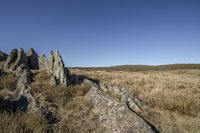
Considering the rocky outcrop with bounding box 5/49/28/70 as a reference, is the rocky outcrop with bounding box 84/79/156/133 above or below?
below

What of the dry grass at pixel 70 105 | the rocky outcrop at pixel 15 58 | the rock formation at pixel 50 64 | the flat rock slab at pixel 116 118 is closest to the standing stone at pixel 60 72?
the rock formation at pixel 50 64

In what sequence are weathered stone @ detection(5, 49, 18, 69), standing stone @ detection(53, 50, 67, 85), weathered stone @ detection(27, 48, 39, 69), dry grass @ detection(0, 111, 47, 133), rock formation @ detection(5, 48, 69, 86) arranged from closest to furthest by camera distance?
1. dry grass @ detection(0, 111, 47, 133)
2. standing stone @ detection(53, 50, 67, 85)
3. rock formation @ detection(5, 48, 69, 86)
4. weathered stone @ detection(5, 49, 18, 69)
5. weathered stone @ detection(27, 48, 39, 69)

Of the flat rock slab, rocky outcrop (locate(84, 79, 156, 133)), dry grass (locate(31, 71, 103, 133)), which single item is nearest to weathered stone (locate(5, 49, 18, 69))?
dry grass (locate(31, 71, 103, 133))

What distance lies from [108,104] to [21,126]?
361cm

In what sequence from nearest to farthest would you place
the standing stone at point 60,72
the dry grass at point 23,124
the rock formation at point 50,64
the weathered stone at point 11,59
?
the dry grass at point 23,124, the standing stone at point 60,72, the rock formation at point 50,64, the weathered stone at point 11,59

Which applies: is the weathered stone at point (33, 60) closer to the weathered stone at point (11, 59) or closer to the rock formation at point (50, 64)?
the rock formation at point (50, 64)

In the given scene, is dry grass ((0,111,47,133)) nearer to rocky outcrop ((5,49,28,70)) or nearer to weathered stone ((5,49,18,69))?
rocky outcrop ((5,49,28,70))

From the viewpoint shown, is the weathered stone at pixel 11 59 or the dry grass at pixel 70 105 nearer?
the dry grass at pixel 70 105

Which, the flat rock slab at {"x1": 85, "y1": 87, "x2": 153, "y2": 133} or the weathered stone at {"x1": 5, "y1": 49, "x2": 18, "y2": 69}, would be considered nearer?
the flat rock slab at {"x1": 85, "y1": 87, "x2": 153, "y2": 133}

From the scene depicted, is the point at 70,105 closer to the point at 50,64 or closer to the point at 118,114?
the point at 118,114

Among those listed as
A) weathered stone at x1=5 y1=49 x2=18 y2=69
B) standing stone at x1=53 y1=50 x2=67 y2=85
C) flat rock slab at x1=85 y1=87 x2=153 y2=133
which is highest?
weathered stone at x1=5 y1=49 x2=18 y2=69

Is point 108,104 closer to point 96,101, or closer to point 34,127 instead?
point 96,101

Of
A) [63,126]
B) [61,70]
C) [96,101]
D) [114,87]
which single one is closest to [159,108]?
[96,101]

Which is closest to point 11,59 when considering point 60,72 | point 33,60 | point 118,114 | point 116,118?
point 33,60
